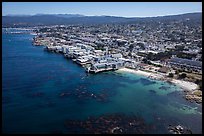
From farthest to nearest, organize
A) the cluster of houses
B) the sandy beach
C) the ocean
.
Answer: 1. the cluster of houses
2. the sandy beach
3. the ocean


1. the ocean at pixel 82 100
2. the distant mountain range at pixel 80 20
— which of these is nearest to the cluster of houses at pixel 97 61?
the ocean at pixel 82 100

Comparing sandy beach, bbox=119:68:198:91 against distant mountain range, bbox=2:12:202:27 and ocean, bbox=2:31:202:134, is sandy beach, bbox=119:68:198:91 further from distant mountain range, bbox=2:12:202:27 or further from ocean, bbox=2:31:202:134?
distant mountain range, bbox=2:12:202:27

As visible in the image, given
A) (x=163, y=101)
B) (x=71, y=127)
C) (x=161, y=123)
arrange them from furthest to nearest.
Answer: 1. (x=163, y=101)
2. (x=161, y=123)
3. (x=71, y=127)

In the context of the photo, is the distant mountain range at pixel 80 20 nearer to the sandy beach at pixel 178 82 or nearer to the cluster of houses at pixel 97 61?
the cluster of houses at pixel 97 61

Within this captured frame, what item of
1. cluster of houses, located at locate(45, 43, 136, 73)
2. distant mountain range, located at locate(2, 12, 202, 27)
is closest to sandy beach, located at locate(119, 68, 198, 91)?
cluster of houses, located at locate(45, 43, 136, 73)

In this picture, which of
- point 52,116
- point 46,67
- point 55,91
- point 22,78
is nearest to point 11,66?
point 46,67

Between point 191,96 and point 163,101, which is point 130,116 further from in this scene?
point 191,96

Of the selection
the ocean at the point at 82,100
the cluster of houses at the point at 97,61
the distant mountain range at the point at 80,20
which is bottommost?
the ocean at the point at 82,100

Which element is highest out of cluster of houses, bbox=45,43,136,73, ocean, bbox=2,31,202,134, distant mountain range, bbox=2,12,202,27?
distant mountain range, bbox=2,12,202,27
